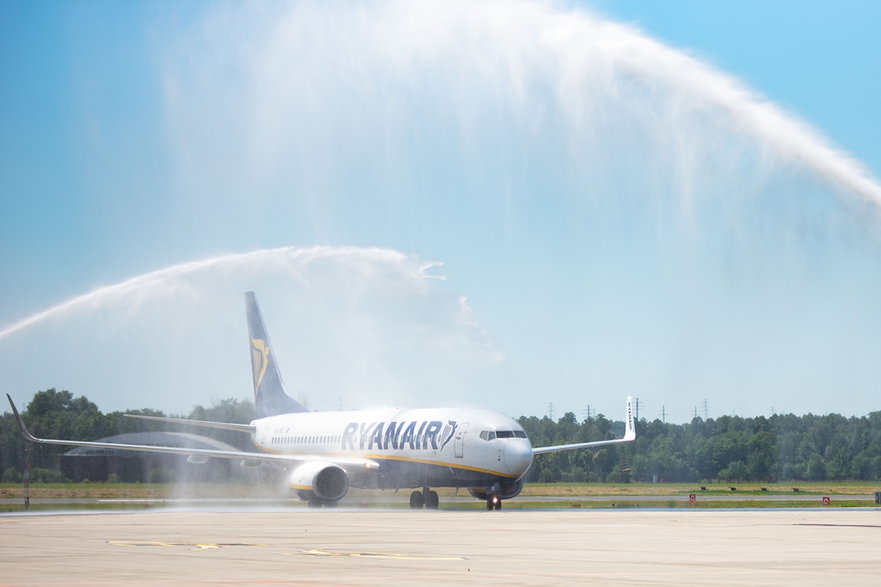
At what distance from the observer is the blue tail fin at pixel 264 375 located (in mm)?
83125

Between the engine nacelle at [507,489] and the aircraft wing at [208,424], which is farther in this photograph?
Answer: the aircraft wing at [208,424]

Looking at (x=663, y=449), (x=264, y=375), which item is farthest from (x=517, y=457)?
(x=663, y=449)

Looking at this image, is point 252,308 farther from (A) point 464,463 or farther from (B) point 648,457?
(B) point 648,457

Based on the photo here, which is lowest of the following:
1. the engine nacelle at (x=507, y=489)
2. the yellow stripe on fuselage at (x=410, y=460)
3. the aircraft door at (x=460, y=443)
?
the engine nacelle at (x=507, y=489)

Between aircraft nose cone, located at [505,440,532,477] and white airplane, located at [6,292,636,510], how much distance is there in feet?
0.16

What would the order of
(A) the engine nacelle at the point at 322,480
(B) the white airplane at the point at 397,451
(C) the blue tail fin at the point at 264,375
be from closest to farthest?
(B) the white airplane at the point at 397,451, (A) the engine nacelle at the point at 322,480, (C) the blue tail fin at the point at 264,375

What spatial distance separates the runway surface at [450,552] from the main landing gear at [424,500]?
1954 cm

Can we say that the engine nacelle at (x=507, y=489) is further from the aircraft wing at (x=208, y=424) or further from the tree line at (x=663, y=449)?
the tree line at (x=663, y=449)

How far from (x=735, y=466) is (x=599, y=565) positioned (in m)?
128

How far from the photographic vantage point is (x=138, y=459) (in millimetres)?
121938

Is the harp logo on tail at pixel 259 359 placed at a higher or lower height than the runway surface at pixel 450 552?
higher

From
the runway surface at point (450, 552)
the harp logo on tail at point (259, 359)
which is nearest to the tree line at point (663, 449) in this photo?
the harp logo on tail at point (259, 359)

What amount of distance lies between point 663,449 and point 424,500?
326ft

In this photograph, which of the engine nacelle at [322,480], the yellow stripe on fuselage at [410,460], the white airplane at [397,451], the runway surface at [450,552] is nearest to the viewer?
the runway surface at [450,552]
